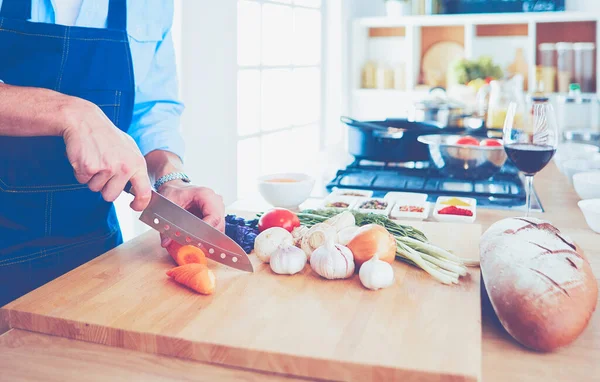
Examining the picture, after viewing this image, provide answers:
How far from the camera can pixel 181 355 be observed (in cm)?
87

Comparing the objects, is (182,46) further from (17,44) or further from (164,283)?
(164,283)

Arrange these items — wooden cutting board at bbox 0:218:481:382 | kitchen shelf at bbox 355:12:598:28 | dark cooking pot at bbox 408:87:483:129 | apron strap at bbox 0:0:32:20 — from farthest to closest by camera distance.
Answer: kitchen shelf at bbox 355:12:598:28, dark cooking pot at bbox 408:87:483:129, apron strap at bbox 0:0:32:20, wooden cutting board at bbox 0:218:481:382

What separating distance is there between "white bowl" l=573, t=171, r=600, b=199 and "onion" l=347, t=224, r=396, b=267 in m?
0.76

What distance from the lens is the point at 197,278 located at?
100 centimetres

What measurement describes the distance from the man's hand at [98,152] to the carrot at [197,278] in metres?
0.16

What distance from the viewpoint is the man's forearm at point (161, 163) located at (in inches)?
54.5

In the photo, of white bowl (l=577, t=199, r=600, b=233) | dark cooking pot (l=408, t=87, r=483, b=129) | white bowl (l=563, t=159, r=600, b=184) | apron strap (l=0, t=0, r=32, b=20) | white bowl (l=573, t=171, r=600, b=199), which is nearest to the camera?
apron strap (l=0, t=0, r=32, b=20)

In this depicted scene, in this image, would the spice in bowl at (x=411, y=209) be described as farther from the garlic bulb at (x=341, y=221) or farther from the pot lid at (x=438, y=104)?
the pot lid at (x=438, y=104)

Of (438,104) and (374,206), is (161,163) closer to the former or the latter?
(374,206)

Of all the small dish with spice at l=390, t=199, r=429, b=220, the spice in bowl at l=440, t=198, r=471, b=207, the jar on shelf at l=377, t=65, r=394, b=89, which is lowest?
the small dish with spice at l=390, t=199, r=429, b=220

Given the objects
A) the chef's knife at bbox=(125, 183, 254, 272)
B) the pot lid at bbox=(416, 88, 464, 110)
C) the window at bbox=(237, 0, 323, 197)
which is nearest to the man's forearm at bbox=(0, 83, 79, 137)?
the chef's knife at bbox=(125, 183, 254, 272)

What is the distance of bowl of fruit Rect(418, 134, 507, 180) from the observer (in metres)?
1.79

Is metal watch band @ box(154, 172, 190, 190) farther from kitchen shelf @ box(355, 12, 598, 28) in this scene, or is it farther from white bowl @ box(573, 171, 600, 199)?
kitchen shelf @ box(355, 12, 598, 28)

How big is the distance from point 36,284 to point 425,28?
3854 millimetres
